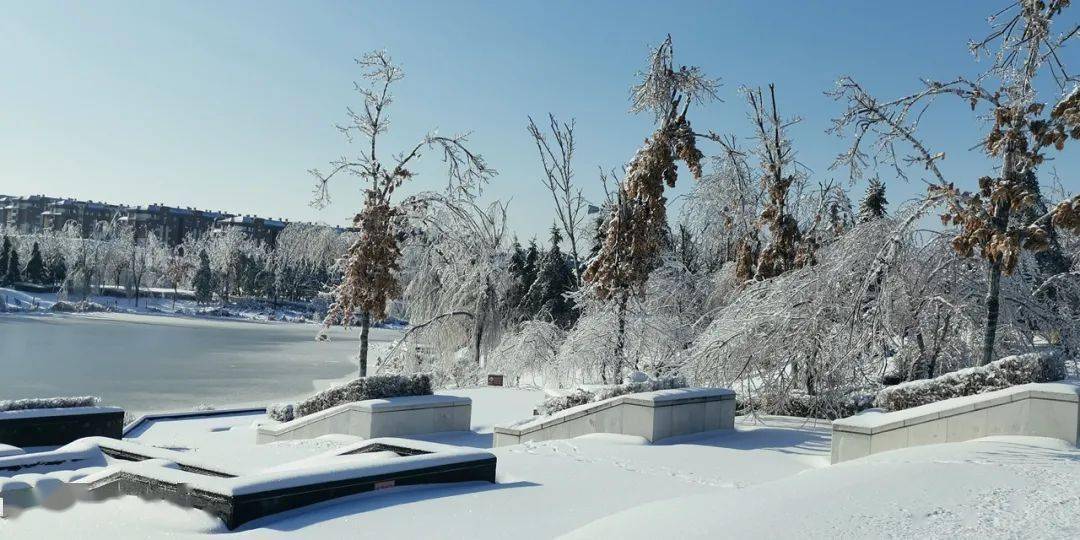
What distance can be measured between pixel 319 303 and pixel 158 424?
309 ft

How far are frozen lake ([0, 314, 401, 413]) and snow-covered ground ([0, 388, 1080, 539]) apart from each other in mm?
17015

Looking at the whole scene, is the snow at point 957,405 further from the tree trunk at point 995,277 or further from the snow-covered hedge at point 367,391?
the snow-covered hedge at point 367,391

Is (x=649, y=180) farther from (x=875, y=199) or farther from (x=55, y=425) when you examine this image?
(x=875, y=199)

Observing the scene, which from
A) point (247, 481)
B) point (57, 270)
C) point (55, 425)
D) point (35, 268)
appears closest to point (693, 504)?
point (247, 481)

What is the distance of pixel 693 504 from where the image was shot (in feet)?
21.3

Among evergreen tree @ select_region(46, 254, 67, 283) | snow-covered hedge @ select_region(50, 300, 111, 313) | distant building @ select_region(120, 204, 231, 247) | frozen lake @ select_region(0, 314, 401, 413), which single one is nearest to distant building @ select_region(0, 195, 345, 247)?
distant building @ select_region(120, 204, 231, 247)

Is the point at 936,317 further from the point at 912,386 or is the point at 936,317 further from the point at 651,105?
the point at 651,105

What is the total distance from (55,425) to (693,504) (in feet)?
38.5

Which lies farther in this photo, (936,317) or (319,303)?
(319,303)

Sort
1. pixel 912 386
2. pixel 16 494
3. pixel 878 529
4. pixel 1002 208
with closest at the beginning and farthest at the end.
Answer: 1. pixel 878 529
2. pixel 16 494
3. pixel 912 386
4. pixel 1002 208

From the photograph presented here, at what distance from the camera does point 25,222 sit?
632 feet

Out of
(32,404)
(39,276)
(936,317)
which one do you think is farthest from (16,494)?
(39,276)

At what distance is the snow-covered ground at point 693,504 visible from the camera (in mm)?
5812

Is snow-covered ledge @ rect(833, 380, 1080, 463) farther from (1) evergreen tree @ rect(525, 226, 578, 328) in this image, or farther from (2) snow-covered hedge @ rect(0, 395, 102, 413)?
(1) evergreen tree @ rect(525, 226, 578, 328)
